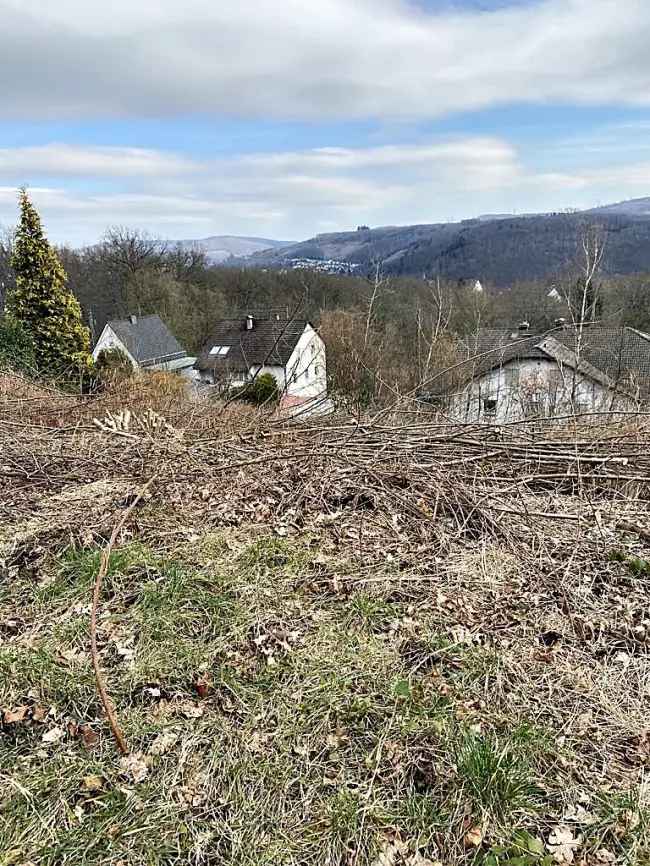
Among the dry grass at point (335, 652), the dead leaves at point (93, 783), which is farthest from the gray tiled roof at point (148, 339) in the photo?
the dead leaves at point (93, 783)

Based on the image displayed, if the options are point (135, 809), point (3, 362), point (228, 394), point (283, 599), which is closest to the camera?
point (135, 809)

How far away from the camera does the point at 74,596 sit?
2924 mm

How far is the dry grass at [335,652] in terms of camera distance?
71.6 inches

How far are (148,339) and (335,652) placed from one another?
2854cm

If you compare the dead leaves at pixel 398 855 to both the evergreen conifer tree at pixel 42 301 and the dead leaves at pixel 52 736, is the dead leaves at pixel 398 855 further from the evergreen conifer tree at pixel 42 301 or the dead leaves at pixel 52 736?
the evergreen conifer tree at pixel 42 301

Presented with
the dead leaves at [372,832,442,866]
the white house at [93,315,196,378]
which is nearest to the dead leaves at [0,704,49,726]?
the dead leaves at [372,832,442,866]

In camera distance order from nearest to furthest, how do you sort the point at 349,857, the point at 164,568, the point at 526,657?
the point at 349,857
the point at 526,657
the point at 164,568

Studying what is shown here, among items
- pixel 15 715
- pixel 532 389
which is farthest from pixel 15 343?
pixel 15 715

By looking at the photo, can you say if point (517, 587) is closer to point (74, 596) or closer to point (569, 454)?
point (569, 454)

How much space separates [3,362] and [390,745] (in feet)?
43.9

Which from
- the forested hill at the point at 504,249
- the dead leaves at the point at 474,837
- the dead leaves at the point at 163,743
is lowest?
the dead leaves at the point at 474,837

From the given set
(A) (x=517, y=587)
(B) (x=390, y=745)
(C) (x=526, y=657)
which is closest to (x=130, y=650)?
(B) (x=390, y=745)

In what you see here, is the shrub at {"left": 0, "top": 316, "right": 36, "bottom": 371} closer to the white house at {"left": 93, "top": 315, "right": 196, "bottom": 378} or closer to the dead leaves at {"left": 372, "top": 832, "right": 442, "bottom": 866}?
the white house at {"left": 93, "top": 315, "right": 196, "bottom": 378}

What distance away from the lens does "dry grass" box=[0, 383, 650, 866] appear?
182 centimetres
